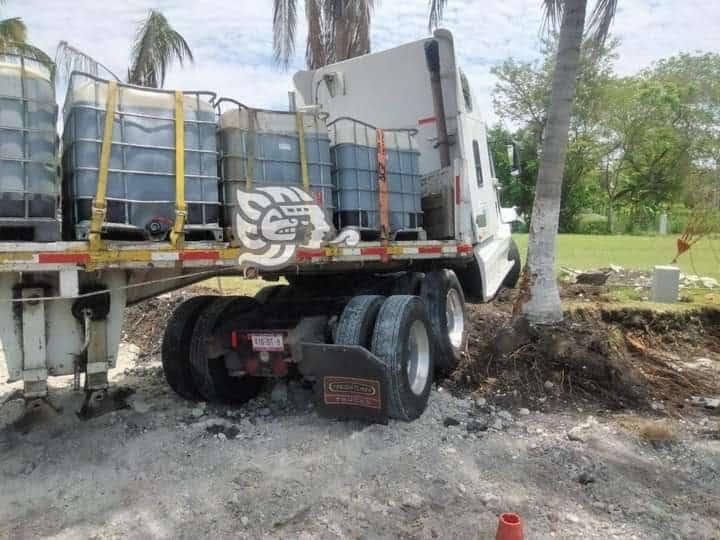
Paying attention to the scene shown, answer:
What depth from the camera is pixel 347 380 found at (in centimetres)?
463

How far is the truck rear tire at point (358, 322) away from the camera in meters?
4.90

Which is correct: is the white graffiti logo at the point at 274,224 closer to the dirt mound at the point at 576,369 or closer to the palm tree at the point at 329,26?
the dirt mound at the point at 576,369

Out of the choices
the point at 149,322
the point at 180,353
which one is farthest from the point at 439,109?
the point at 149,322

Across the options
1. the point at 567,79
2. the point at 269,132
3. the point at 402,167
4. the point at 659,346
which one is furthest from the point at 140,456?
the point at 659,346

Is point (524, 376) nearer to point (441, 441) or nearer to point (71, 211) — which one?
point (441, 441)

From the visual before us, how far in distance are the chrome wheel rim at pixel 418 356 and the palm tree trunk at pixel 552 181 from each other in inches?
71.1

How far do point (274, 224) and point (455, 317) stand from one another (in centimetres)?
310

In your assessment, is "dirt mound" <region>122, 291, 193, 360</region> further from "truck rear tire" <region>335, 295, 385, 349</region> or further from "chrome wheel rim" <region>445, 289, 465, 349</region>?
"truck rear tire" <region>335, 295, 385, 349</region>

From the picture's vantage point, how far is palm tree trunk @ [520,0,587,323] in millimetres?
6703

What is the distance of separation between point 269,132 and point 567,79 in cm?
375

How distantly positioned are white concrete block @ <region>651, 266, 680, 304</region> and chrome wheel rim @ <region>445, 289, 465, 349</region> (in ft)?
14.7

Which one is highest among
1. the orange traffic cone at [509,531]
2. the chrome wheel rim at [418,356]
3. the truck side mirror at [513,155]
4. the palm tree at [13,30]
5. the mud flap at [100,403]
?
the palm tree at [13,30]

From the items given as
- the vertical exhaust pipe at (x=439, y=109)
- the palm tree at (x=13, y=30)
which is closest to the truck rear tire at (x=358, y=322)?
the vertical exhaust pipe at (x=439, y=109)

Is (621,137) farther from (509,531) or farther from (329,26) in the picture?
(509,531)
